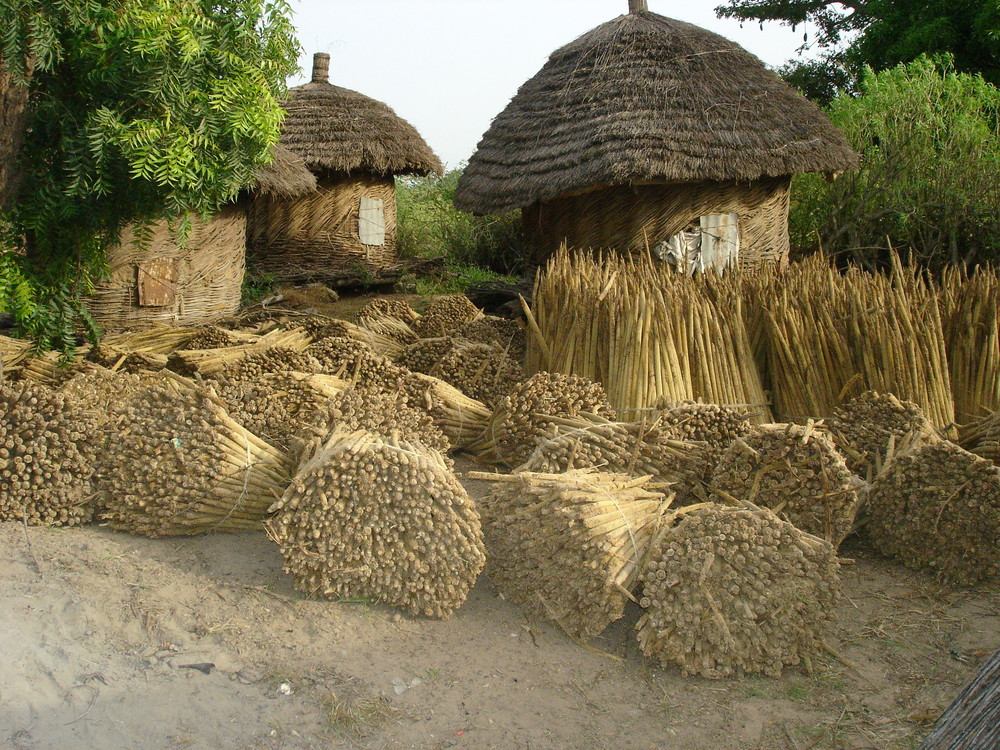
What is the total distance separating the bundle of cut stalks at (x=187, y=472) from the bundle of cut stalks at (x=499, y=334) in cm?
249

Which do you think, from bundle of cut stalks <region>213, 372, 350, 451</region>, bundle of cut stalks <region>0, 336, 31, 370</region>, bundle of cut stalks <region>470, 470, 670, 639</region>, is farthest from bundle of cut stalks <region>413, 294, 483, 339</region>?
bundle of cut stalks <region>470, 470, 670, 639</region>

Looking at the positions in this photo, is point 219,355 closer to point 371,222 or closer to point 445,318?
point 445,318

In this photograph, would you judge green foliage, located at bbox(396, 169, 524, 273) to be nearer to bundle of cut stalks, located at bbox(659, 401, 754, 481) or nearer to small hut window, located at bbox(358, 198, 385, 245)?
small hut window, located at bbox(358, 198, 385, 245)

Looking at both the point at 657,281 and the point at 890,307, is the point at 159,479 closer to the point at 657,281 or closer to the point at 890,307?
the point at 657,281

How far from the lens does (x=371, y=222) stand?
13531 millimetres

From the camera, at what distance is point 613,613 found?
3.36 meters

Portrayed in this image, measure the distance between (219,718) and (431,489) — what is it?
1.16 m

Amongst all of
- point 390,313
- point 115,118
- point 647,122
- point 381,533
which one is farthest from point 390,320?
point 381,533

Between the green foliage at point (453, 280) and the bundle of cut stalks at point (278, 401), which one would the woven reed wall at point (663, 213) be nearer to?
the green foliage at point (453, 280)

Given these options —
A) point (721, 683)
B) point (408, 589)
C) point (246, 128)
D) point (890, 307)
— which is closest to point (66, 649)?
point (408, 589)

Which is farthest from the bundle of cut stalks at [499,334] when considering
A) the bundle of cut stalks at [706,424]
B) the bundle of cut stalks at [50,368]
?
the bundle of cut stalks at [50,368]

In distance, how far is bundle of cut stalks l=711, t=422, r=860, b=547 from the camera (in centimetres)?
388

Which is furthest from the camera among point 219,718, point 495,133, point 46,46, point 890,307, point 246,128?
point 495,133

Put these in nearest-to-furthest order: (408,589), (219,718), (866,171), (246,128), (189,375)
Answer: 1. (219,718)
2. (408,589)
3. (246,128)
4. (189,375)
5. (866,171)
